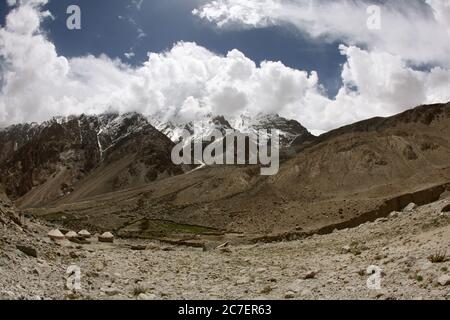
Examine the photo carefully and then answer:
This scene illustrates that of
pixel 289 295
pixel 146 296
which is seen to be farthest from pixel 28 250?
pixel 289 295

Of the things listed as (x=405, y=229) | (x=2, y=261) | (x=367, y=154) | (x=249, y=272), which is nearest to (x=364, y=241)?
(x=405, y=229)

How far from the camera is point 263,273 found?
2334 centimetres

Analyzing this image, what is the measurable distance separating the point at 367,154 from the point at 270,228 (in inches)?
2278

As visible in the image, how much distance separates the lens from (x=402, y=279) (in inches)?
645

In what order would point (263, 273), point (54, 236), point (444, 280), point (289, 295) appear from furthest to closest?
point (54, 236) → point (263, 273) → point (289, 295) → point (444, 280)

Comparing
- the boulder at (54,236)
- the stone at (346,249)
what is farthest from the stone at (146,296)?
the boulder at (54,236)

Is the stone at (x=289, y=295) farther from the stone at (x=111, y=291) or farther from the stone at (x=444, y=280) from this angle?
the stone at (x=111, y=291)

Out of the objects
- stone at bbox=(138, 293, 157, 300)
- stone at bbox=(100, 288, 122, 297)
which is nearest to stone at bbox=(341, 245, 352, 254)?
stone at bbox=(138, 293, 157, 300)

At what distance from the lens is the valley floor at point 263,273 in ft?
51.6

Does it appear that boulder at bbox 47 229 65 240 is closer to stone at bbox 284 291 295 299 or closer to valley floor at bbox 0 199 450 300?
valley floor at bbox 0 199 450 300

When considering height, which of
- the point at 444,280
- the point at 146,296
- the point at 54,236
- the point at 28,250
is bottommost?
the point at 146,296

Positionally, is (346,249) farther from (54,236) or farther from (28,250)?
(54,236)

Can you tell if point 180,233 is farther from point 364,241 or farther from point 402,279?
point 402,279

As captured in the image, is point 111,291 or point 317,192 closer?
point 111,291
